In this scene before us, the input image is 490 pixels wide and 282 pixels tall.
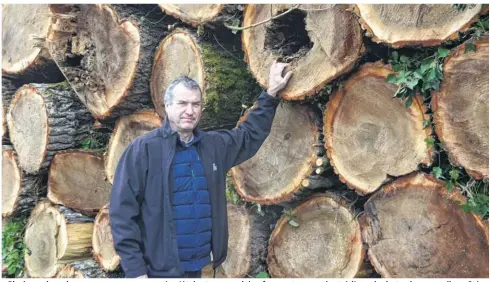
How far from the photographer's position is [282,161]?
2.94 metres

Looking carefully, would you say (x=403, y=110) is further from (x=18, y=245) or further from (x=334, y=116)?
(x=18, y=245)

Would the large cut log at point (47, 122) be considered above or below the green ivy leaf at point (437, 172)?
below

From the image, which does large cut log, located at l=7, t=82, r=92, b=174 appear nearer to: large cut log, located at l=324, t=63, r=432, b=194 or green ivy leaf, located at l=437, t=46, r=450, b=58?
large cut log, located at l=324, t=63, r=432, b=194

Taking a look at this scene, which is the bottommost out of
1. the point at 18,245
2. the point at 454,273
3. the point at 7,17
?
the point at 18,245

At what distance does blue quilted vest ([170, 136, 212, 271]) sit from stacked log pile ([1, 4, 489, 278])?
555mm

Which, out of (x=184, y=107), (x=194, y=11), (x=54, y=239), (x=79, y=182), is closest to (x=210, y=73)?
(x=194, y=11)

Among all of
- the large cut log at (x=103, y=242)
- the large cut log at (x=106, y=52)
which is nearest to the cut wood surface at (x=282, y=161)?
the large cut log at (x=106, y=52)

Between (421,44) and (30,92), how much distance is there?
2988 millimetres

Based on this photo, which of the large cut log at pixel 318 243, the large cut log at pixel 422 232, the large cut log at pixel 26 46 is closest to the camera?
the large cut log at pixel 422 232

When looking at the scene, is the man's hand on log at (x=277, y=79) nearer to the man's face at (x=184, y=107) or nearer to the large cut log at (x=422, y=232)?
the man's face at (x=184, y=107)

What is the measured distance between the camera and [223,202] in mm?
2650

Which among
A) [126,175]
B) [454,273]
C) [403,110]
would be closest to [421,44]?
[403,110]

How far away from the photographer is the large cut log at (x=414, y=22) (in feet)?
7.18

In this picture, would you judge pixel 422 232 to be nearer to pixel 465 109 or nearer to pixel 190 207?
pixel 465 109
